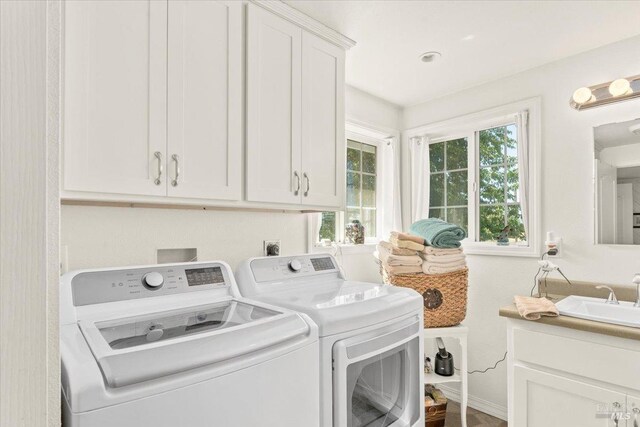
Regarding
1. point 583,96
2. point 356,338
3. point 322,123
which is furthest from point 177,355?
point 583,96

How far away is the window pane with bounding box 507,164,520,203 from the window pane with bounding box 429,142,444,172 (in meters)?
0.55

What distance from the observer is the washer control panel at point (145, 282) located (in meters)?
1.21

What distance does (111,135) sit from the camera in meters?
1.24

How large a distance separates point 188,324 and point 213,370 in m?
0.31

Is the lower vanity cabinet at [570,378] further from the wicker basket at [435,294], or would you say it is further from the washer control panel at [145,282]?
the washer control panel at [145,282]

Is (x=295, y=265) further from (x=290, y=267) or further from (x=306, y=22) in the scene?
(x=306, y=22)

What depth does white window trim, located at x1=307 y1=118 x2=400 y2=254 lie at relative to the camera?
7.78 ft

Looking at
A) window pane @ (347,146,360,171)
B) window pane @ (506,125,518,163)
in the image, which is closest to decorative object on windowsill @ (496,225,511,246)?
window pane @ (506,125,518,163)

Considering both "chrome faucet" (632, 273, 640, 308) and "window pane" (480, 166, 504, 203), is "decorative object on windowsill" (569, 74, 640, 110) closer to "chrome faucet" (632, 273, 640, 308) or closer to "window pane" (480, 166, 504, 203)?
"window pane" (480, 166, 504, 203)

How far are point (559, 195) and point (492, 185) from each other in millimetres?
497

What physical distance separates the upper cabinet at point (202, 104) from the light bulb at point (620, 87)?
1547 mm

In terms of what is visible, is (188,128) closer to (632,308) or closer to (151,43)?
(151,43)

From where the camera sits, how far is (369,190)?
120 inches
